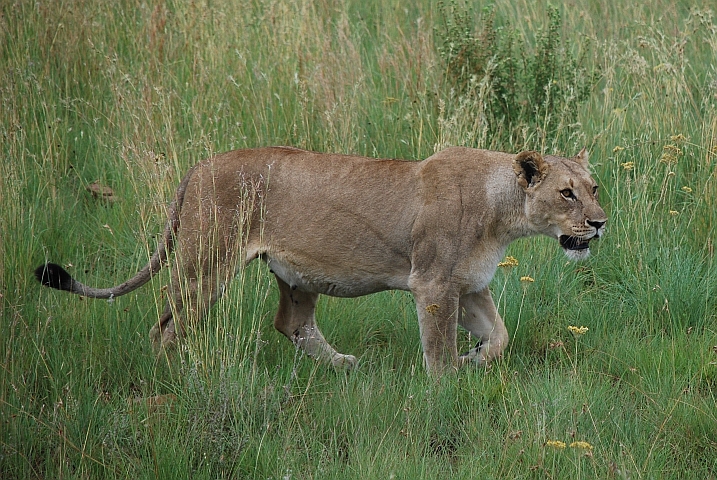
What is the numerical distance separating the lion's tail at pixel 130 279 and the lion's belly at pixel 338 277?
58 centimetres

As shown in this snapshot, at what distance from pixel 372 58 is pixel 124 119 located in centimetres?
244

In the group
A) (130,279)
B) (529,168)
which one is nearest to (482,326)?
(529,168)

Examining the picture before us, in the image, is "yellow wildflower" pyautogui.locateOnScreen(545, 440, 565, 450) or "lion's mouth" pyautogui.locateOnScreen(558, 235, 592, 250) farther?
"lion's mouth" pyautogui.locateOnScreen(558, 235, 592, 250)

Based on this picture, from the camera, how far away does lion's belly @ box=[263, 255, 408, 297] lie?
5758 mm

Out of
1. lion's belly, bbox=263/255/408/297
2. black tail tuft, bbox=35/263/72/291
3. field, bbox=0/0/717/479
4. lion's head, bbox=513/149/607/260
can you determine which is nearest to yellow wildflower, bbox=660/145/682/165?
field, bbox=0/0/717/479

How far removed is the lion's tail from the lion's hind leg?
2.46ft

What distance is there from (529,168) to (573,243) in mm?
479

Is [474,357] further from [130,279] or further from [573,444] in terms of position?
[130,279]

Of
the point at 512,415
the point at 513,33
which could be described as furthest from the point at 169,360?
the point at 513,33

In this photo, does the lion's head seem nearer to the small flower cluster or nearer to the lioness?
the lioness

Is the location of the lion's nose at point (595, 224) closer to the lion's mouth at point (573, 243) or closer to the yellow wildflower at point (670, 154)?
the lion's mouth at point (573, 243)

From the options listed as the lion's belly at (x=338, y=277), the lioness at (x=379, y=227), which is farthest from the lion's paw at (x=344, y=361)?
the lion's belly at (x=338, y=277)

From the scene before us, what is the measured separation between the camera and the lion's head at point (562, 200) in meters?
5.48

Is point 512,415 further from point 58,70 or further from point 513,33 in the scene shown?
point 58,70
